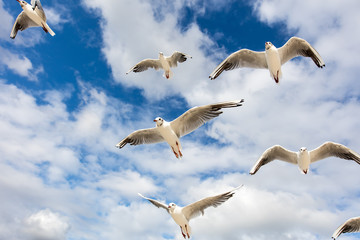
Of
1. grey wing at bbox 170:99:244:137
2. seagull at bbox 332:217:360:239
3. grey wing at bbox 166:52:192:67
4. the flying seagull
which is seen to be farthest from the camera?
grey wing at bbox 166:52:192:67

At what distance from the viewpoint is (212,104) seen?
406 inches

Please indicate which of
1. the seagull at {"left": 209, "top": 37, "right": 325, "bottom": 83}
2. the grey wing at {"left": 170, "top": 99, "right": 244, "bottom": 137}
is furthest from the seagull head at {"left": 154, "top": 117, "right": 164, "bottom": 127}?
the seagull at {"left": 209, "top": 37, "right": 325, "bottom": 83}

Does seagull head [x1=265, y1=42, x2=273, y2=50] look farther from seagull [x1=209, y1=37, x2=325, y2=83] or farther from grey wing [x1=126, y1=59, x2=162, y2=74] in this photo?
grey wing [x1=126, y1=59, x2=162, y2=74]

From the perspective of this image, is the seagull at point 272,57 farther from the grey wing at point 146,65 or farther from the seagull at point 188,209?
the grey wing at point 146,65

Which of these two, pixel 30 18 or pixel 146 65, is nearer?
pixel 30 18

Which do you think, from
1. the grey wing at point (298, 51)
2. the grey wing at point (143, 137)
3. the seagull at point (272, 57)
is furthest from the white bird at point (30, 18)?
the grey wing at point (298, 51)

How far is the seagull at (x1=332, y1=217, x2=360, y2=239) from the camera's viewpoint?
12.7 m

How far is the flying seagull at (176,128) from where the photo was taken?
10.7 m

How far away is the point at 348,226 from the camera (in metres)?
12.9

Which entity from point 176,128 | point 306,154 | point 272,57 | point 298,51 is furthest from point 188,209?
point 298,51

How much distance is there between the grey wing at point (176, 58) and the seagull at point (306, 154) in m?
7.90

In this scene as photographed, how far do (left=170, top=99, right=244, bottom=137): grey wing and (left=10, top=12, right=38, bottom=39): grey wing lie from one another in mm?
9374

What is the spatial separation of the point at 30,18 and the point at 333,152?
47.9 ft

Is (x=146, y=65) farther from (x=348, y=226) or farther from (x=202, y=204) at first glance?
(x=348, y=226)
